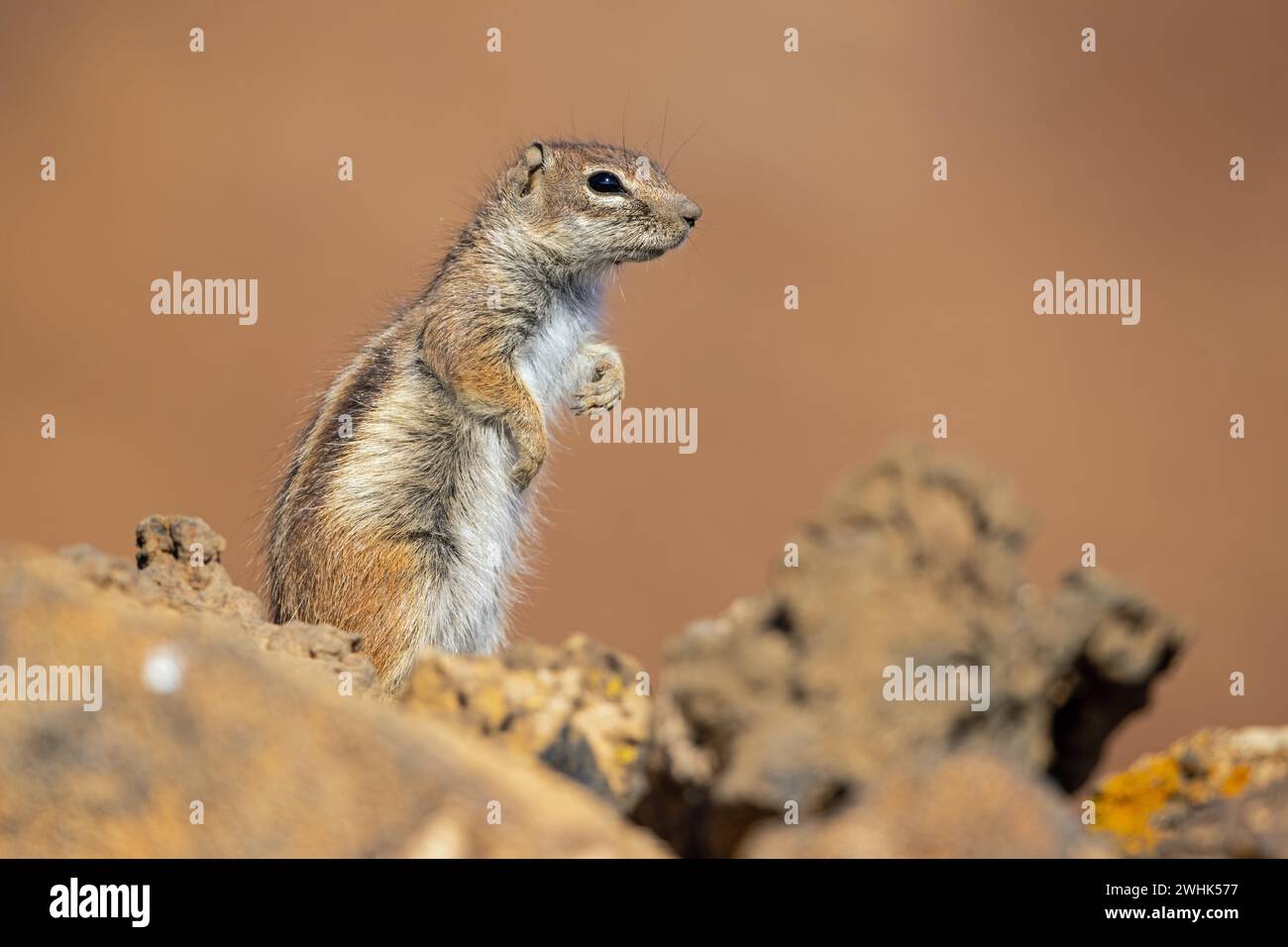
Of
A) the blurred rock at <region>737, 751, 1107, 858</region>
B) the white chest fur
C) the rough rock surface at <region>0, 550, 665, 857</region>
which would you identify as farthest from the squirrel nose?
the blurred rock at <region>737, 751, 1107, 858</region>

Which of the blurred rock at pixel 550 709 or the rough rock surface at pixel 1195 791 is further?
the blurred rock at pixel 550 709

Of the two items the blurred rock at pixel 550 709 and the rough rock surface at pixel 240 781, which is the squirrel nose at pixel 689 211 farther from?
the rough rock surface at pixel 240 781

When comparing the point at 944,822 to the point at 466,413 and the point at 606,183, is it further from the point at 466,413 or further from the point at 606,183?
the point at 606,183

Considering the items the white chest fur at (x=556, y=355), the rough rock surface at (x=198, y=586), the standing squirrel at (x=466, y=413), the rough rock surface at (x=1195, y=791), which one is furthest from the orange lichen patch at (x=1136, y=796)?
the white chest fur at (x=556, y=355)

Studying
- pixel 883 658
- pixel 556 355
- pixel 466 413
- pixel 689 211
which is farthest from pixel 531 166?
pixel 883 658

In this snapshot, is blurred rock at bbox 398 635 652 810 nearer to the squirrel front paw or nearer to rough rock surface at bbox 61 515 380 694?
rough rock surface at bbox 61 515 380 694
